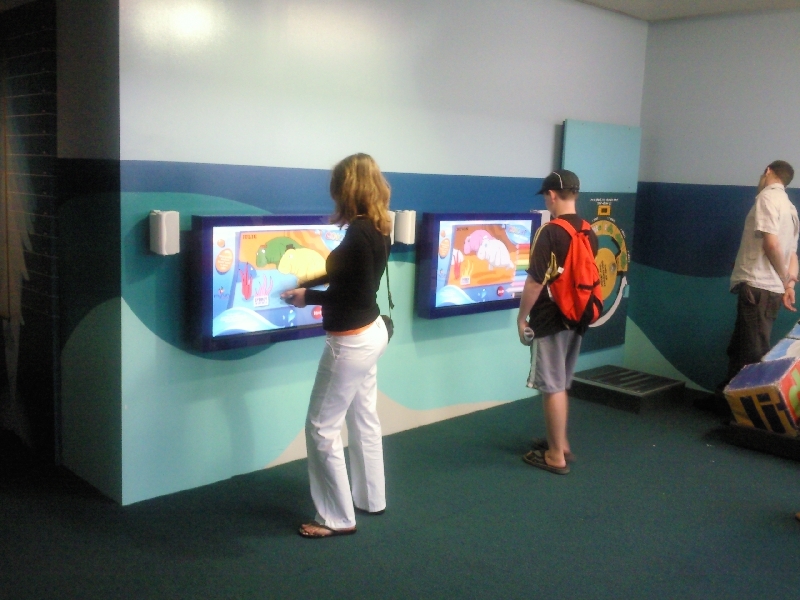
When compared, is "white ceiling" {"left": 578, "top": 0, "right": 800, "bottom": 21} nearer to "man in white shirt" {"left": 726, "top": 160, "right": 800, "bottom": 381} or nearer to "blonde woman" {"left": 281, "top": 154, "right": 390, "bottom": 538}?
"man in white shirt" {"left": 726, "top": 160, "right": 800, "bottom": 381}

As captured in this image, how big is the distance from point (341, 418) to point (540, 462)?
4.46ft

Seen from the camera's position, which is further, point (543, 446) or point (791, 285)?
point (791, 285)

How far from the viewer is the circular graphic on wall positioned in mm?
5410

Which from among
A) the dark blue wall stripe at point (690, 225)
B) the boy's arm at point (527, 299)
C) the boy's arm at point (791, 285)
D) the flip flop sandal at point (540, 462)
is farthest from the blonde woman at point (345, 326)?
the dark blue wall stripe at point (690, 225)

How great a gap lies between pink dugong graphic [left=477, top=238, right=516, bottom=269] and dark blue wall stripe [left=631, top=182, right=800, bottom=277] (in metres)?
1.59

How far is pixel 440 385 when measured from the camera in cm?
454

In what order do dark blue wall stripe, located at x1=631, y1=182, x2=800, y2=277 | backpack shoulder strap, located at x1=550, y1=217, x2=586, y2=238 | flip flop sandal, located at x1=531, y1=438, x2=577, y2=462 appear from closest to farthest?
backpack shoulder strap, located at x1=550, y1=217, x2=586, y2=238
flip flop sandal, located at x1=531, y1=438, x2=577, y2=462
dark blue wall stripe, located at x1=631, y1=182, x2=800, y2=277

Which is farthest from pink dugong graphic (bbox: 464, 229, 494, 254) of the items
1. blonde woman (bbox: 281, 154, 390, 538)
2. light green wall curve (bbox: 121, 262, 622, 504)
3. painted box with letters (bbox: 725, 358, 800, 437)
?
painted box with letters (bbox: 725, 358, 800, 437)

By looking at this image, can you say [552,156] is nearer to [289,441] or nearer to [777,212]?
[777,212]

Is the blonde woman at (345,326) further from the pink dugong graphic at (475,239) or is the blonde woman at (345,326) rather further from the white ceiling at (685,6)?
the white ceiling at (685,6)

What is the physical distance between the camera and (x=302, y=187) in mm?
3658

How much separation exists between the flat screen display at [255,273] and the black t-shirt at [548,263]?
928 millimetres

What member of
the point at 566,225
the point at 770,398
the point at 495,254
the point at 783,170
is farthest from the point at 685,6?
the point at 770,398

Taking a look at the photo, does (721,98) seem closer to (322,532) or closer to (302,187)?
(302,187)
